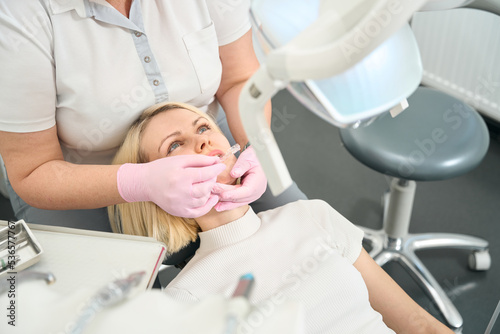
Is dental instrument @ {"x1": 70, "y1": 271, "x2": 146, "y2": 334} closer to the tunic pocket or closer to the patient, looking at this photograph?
the patient

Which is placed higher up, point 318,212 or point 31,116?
point 31,116

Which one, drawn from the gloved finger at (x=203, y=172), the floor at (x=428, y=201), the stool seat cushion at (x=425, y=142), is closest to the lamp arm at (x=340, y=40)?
the gloved finger at (x=203, y=172)

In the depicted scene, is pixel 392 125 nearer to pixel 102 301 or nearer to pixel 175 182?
pixel 175 182

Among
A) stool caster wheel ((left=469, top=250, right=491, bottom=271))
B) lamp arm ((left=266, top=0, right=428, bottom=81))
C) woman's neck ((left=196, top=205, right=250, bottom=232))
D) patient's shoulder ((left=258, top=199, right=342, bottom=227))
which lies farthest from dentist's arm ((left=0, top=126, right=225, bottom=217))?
stool caster wheel ((left=469, top=250, right=491, bottom=271))

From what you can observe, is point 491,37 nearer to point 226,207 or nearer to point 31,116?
point 226,207

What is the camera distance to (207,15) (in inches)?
51.0

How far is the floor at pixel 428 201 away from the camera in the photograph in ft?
6.32

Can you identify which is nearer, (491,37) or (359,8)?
(359,8)

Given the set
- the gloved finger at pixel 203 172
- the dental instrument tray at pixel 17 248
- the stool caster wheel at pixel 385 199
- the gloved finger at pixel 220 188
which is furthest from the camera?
the stool caster wheel at pixel 385 199

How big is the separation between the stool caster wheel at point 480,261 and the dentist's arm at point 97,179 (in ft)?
4.38

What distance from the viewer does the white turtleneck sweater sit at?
1.09 metres

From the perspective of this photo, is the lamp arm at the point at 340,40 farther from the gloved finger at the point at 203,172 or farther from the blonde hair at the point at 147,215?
the blonde hair at the point at 147,215

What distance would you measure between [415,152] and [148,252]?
1.01 m

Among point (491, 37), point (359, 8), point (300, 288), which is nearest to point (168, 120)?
point (300, 288)
